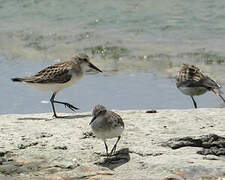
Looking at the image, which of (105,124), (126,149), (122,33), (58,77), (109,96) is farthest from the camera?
(122,33)

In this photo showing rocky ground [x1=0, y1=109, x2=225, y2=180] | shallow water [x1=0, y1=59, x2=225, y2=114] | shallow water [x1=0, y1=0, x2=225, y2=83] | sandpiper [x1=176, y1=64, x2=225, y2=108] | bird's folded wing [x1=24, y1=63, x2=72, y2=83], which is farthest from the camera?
shallow water [x1=0, y1=0, x2=225, y2=83]

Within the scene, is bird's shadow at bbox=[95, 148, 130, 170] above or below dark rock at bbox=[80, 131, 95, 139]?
above

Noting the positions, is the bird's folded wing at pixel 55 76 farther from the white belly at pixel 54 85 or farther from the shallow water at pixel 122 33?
the shallow water at pixel 122 33

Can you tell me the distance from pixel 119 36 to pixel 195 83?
729 cm

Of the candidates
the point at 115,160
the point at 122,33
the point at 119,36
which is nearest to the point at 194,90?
the point at 115,160

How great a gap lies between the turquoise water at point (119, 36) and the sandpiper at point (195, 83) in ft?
4.17

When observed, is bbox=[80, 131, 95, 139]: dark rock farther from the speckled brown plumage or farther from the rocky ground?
the speckled brown plumage

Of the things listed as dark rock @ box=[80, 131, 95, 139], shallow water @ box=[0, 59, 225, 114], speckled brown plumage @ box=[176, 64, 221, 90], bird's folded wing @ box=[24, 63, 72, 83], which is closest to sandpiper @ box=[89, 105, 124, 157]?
dark rock @ box=[80, 131, 95, 139]

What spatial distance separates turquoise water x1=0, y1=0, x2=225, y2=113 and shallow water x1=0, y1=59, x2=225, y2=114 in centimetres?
9

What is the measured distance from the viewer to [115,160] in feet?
23.6

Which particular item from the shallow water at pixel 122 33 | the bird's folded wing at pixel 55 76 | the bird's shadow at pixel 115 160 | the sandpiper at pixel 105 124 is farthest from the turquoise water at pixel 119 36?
the sandpiper at pixel 105 124

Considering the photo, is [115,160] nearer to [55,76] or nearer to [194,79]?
[55,76]

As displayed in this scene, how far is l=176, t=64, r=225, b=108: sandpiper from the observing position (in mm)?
11000

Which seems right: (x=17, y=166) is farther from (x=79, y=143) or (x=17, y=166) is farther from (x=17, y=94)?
(x=17, y=94)
